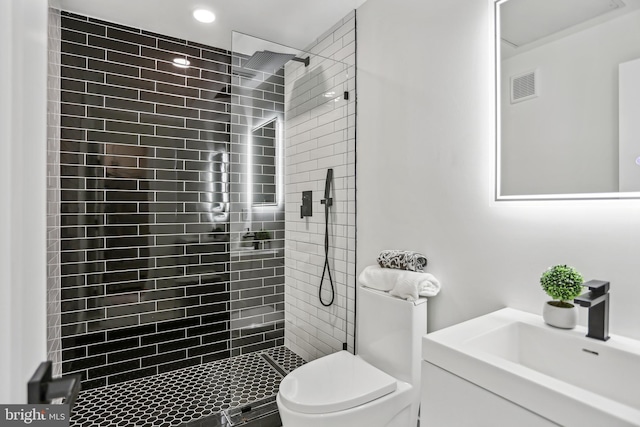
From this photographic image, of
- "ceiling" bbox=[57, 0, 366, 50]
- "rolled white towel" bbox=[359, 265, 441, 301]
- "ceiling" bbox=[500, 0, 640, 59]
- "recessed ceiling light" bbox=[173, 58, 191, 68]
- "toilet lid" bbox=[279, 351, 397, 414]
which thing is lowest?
"toilet lid" bbox=[279, 351, 397, 414]

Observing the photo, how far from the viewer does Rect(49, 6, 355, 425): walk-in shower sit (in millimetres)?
2076

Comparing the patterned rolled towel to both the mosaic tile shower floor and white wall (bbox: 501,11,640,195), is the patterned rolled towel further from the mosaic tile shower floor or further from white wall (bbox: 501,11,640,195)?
the mosaic tile shower floor

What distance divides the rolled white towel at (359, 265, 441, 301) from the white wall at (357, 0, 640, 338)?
0.07 metres

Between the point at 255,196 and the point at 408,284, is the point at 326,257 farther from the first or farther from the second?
the point at 408,284

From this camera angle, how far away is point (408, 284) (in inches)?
66.0

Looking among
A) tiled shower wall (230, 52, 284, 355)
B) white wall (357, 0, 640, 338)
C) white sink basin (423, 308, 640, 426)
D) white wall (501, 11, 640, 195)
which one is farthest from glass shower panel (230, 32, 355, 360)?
white sink basin (423, 308, 640, 426)

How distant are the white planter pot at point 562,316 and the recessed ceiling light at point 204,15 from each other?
2576 millimetres

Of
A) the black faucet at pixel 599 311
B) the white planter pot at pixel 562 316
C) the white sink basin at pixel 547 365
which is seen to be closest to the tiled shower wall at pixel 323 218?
the white sink basin at pixel 547 365

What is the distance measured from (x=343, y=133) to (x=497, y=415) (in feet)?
5.95

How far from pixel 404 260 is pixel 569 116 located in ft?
3.03

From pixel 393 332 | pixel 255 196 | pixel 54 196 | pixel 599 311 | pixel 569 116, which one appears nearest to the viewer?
pixel 599 311

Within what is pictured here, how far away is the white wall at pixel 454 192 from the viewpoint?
1.19 m

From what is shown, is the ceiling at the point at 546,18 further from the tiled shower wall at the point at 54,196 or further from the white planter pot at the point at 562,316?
the tiled shower wall at the point at 54,196

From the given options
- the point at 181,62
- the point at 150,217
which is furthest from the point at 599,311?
the point at 181,62
